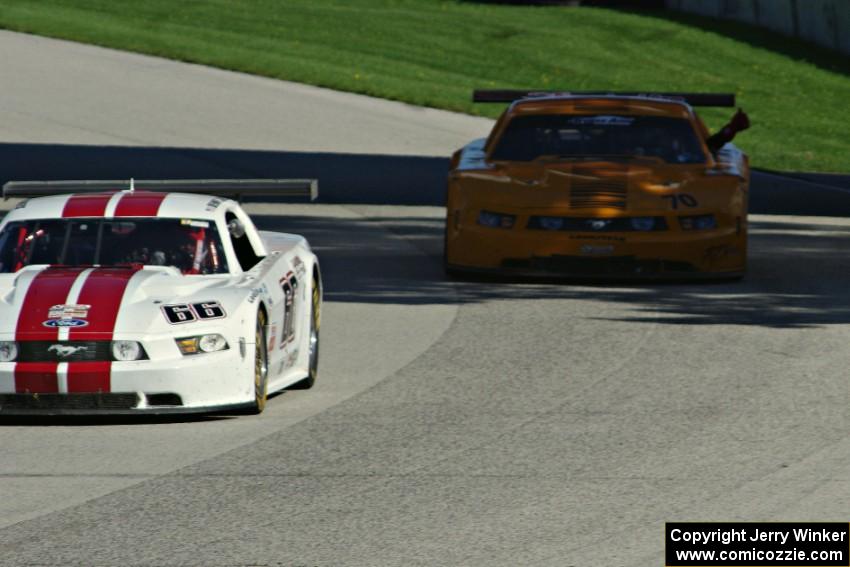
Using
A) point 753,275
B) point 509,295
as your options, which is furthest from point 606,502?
point 753,275

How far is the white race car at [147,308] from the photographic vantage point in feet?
32.8

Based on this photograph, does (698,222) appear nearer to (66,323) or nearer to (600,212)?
(600,212)

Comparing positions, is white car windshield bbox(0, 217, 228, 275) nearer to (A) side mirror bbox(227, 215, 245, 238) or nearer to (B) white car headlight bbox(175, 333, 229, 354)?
(A) side mirror bbox(227, 215, 245, 238)

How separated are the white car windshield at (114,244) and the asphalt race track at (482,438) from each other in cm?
98

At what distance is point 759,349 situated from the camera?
12.5 meters

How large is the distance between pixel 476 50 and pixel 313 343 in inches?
1066

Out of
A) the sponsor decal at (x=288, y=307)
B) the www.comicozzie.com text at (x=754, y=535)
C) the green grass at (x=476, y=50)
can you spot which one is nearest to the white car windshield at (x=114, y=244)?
Result: the sponsor decal at (x=288, y=307)

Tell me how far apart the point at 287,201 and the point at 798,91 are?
15444 mm

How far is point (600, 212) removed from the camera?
1538 cm

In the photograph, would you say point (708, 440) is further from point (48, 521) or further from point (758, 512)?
point (48, 521)

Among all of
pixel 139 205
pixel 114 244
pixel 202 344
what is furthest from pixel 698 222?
A: pixel 202 344

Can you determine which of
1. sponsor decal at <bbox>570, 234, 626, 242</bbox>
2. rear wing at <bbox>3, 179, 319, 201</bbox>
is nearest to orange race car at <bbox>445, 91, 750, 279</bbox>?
sponsor decal at <bbox>570, 234, 626, 242</bbox>

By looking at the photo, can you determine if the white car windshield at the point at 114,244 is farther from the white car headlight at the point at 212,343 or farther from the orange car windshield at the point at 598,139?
the orange car windshield at the point at 598,139

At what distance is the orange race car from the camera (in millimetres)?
15367
